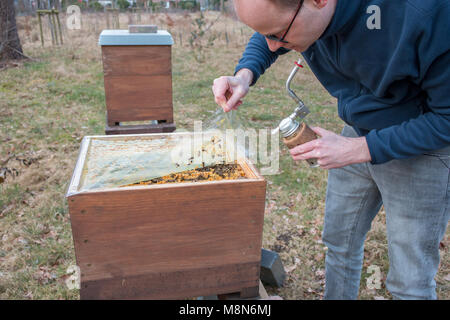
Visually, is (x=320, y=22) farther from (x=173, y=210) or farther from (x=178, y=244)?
(x=178, y=244)

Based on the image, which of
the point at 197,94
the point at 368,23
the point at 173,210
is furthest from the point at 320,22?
the point at 197,94

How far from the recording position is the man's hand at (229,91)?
147 centimetres

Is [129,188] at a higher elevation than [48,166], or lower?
higher

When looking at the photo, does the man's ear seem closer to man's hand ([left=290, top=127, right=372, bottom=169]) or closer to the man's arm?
man's hand ([left=290, top=127, right=372, bottom=169])

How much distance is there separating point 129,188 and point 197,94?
5.46 meters

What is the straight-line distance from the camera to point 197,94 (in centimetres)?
655

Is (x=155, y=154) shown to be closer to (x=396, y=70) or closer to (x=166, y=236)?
(x=166, y=236)

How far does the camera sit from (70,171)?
3.78 m

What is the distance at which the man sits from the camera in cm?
102

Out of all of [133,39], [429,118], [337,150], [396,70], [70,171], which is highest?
[133,39]

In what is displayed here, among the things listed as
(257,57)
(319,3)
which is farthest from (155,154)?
(319,3)

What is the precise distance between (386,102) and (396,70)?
173mm

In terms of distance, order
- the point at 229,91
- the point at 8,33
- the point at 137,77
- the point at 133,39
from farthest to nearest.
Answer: the point at 8,33 < the point at 137,77 < the point at 133,39 < the point at 229,91

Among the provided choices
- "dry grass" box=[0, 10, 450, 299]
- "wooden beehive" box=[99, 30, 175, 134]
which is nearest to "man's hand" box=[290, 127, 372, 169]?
"dry grass" box=[0, 10, 450, 299]
